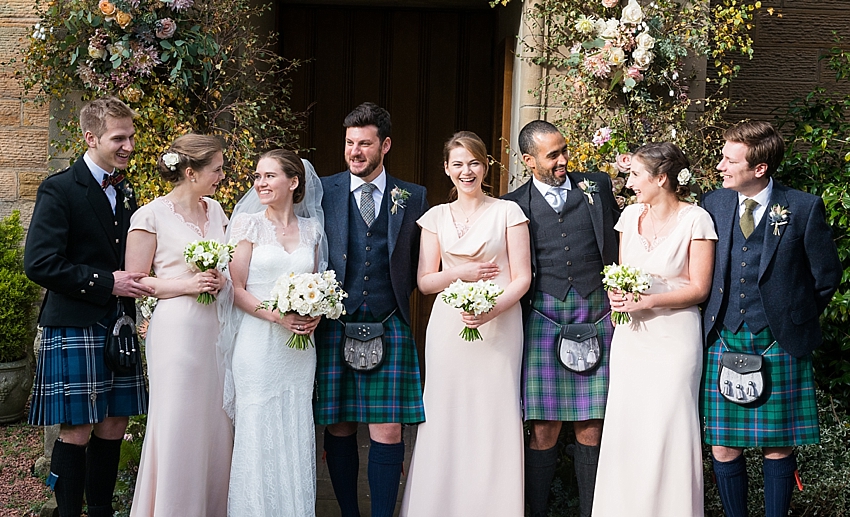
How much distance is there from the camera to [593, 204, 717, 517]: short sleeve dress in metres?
3.68

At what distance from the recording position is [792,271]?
3658 mm

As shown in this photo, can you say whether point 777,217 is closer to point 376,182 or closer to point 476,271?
point 476,271

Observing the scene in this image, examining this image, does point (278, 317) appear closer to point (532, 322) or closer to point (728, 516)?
point (532, 322)

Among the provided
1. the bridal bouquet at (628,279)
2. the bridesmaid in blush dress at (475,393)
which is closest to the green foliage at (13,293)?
the bridesmaid in blush dress at (475,393)

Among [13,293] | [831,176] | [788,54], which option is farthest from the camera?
[788,54]

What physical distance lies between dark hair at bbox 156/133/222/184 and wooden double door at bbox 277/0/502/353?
279 centimetres

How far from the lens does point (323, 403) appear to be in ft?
12.4

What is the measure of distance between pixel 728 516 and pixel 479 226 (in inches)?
62.3

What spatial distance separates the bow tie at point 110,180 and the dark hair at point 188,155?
0.66 ft

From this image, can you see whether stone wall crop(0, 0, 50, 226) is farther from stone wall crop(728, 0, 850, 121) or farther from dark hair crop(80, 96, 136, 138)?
stone wall crop(728, 0, 850, 121)

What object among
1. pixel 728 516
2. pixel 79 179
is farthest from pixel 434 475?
pixel 79 179

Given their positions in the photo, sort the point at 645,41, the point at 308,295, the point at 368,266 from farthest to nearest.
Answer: the point at 645,41 → the point at 368,266 → the point at 308,295

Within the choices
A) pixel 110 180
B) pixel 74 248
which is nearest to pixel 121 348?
pixel 74 248

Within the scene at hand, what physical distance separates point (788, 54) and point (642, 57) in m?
2.01
